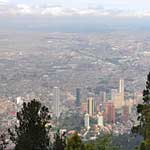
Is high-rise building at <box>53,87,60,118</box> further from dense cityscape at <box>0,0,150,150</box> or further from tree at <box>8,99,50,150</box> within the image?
tree at <box>8,99,50,150</box>

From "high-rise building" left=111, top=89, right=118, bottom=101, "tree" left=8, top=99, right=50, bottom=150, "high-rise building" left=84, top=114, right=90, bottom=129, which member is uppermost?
"tree" left=8, top=99, right=50, bottom=150

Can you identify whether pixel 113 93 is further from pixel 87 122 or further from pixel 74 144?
pixel 74 144

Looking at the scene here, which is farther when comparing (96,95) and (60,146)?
(96,95)

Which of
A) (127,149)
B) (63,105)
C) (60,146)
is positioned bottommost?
(63,105)

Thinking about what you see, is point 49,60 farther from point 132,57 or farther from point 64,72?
point 132,57

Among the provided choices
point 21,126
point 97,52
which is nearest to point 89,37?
point 97,52

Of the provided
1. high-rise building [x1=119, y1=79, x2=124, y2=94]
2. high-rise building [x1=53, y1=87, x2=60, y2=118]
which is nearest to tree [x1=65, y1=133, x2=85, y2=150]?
high-rise building [x1=53, y1=87, x2=60, y2=118]

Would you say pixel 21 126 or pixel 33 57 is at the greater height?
pixel 21 126
